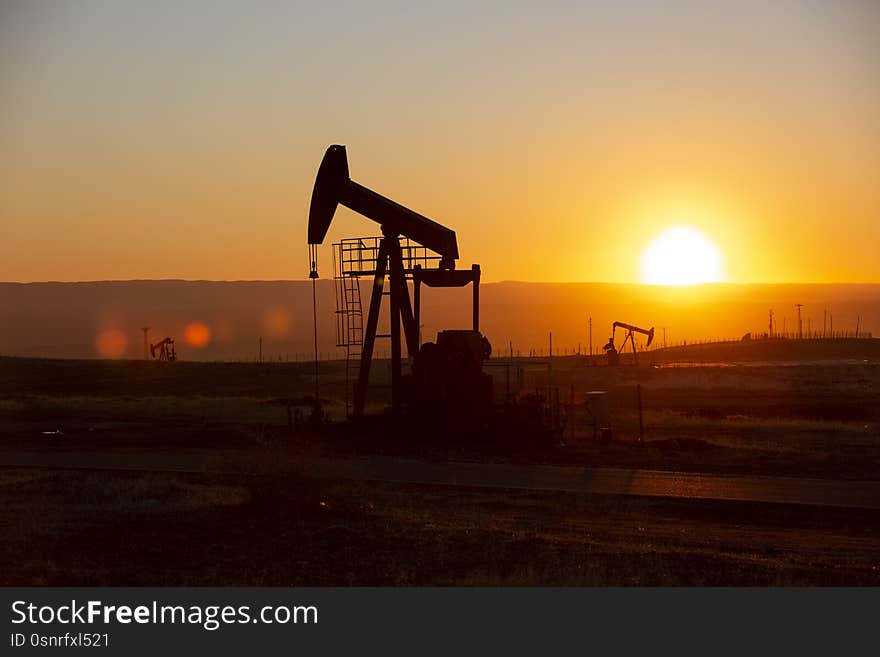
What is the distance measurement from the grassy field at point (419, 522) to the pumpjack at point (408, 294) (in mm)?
1975

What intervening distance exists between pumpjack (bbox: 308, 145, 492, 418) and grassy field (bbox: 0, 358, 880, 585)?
198 centimetres

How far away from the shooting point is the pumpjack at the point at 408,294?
110 ft

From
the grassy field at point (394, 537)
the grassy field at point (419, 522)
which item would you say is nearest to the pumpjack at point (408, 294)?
the grassy field at point (419, 522)

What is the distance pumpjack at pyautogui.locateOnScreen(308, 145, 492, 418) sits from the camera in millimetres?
33406

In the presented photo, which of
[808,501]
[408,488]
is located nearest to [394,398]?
[408,488]

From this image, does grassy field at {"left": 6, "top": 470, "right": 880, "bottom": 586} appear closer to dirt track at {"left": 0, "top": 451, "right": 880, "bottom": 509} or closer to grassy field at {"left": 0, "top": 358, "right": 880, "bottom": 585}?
grassy field at {"left": 0, "top": 358, "right": 880, "bottom": 585}

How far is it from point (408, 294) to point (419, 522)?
18.0 m

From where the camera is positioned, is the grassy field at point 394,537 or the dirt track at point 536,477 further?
the dirt track at point 536,477

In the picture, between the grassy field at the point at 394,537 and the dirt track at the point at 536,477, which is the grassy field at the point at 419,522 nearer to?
the grassy field at the point at 394,537

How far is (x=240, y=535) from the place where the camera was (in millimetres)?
16922

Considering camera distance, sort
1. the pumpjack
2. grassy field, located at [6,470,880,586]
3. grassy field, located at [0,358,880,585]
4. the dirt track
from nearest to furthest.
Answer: grassy field, located at [6,470,880,586], grassy field, located at [0,358,880,585], the dirt track, the pumpjack

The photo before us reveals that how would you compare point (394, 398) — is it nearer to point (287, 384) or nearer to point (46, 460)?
point (46, 460)

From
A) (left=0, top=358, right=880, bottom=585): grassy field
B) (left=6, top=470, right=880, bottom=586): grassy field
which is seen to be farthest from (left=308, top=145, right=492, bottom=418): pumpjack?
(left=6, top=470, right=880, bottom=586): grassy field
